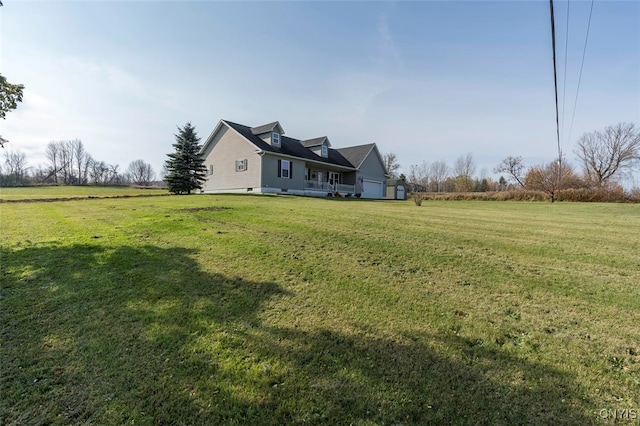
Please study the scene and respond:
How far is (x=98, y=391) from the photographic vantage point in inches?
91.9

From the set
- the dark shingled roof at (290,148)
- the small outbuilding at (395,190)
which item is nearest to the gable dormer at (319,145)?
the dark shingled roof at (290,148)

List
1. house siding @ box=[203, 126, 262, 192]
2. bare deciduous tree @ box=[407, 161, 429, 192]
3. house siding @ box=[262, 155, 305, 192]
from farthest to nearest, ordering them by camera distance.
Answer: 1. bare deciduous tree @ box=[407, 161, 429, 192]
2. house siding @ box=[203, 126, 262, 192]
3. house siding @ box=[262, 155, 305, 192]

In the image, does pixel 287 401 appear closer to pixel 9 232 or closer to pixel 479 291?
pixel 479 291

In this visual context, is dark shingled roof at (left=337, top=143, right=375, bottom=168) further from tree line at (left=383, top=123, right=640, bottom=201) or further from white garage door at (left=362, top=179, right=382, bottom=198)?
tree line at (left=383, top=123, right=640, bottom=201)

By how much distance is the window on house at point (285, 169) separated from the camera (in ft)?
79.8

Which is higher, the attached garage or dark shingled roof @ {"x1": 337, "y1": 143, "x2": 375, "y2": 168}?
A: dark shingled roof @ {"x1": 337, "y1": 143, "x2": 375, "y2": 168}

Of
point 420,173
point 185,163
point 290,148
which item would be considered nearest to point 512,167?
point 420,173

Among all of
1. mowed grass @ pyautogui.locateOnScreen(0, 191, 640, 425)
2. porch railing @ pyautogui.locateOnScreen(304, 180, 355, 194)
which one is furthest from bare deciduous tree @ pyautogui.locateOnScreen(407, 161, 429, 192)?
mowed grass @ pyautogui.locateOnScreen(0, 191, 640, 425)

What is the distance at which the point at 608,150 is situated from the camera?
43.2 m

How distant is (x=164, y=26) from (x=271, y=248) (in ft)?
31.4

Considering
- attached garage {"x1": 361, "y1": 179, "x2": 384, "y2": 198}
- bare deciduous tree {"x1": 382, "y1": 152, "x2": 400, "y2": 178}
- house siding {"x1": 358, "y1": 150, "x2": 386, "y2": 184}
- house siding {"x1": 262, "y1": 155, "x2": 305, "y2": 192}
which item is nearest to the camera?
house siding {"x1": 262, "y1": 155, "x2": 305, "y2": 192}

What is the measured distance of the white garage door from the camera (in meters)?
33.6

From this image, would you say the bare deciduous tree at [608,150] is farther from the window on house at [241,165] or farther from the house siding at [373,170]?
the window on house at [241,165]

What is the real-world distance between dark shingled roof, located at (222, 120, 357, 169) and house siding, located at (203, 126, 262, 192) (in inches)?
22.1
